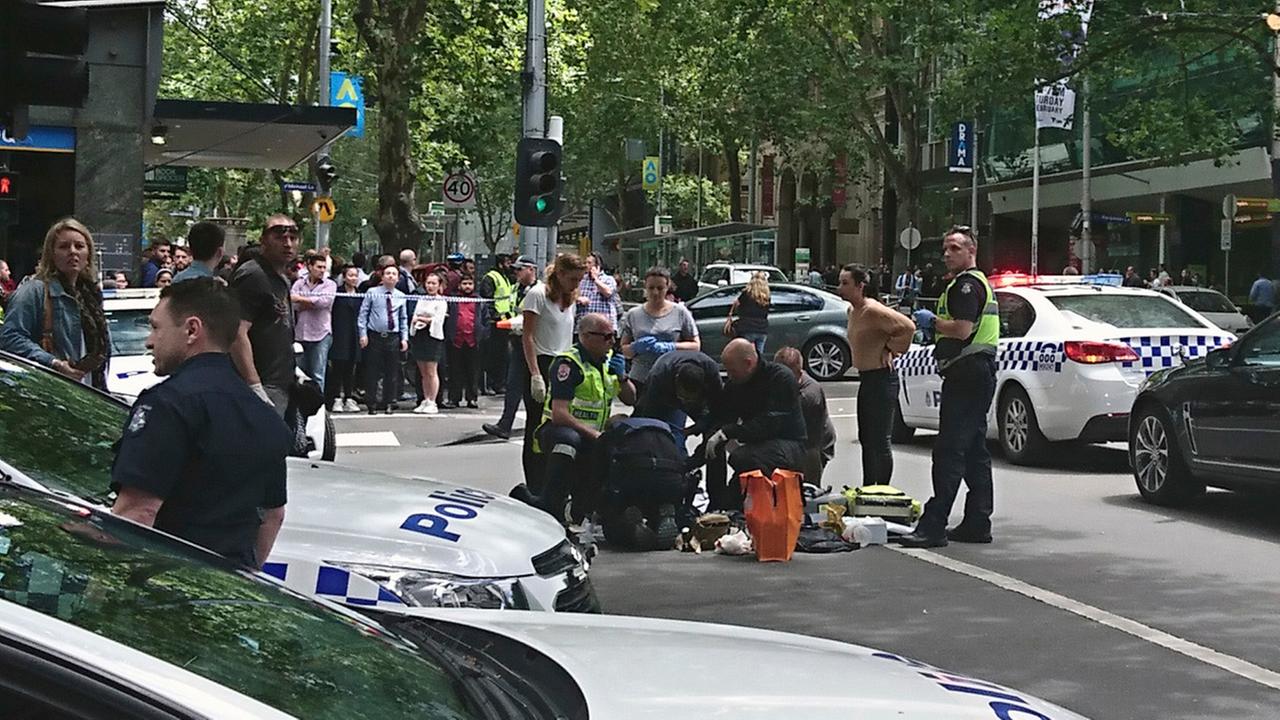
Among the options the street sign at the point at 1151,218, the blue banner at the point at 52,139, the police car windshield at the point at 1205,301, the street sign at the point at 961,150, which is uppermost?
the street sign at the point at 961,150

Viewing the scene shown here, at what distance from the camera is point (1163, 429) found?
1176 centimetres

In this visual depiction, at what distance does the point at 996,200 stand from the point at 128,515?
170ft

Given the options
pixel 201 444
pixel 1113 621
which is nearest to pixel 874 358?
pixel 1113 621

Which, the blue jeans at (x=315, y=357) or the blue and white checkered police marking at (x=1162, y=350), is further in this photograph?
the blue jeans at (x=315, y=357)

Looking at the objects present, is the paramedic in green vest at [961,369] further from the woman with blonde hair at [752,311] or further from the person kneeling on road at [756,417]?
the woman with blonde hair at [752,311]

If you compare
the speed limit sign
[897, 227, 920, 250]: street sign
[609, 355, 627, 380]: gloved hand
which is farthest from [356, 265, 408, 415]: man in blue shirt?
[897, 227, 920, 250]: street sign

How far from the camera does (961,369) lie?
10.2 meters

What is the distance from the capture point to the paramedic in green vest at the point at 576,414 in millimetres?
10211

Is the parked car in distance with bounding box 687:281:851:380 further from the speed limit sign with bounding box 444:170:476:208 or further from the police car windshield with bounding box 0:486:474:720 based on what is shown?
the police car windshield with bounding box 0:486:474:720

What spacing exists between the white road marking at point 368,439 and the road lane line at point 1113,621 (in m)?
7.22

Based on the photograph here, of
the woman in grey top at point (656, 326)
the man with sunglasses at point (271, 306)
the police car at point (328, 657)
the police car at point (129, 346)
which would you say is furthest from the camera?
the woman in grey top at point (656, 326)

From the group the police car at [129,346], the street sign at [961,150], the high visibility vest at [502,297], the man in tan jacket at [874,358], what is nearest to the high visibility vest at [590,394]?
the man in tan jacket at [874,358]

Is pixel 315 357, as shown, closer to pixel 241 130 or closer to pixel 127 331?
pixel 127 331

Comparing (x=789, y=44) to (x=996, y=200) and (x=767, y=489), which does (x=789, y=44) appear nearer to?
(x=996, y=200)
